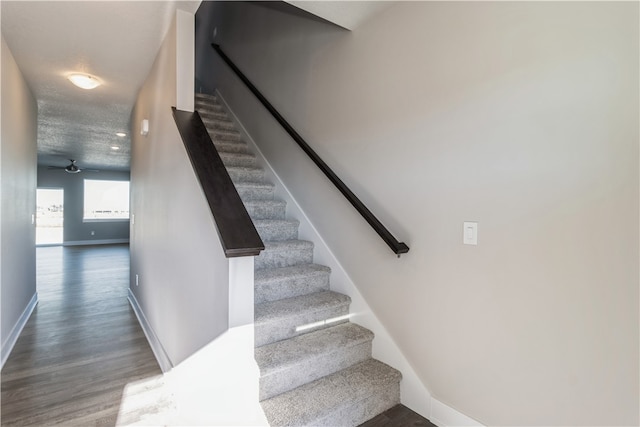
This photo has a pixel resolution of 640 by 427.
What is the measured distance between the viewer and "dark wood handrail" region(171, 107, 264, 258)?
1340 mm

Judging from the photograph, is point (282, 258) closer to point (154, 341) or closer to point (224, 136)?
point (154, 341)

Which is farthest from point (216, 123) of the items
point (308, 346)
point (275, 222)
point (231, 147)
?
point (308, 346)

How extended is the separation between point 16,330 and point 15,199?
1241 mm

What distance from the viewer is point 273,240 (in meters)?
2.62

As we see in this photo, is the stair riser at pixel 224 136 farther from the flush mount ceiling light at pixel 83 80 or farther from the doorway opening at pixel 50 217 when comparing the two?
the doorway opening at pixel 50 217

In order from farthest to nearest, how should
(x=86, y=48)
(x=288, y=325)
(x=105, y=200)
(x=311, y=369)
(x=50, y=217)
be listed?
(x=105, y=200)
(x=50, y=217)
(x=86, y=48)
(x=288, y=325)
(x=311, y=369)

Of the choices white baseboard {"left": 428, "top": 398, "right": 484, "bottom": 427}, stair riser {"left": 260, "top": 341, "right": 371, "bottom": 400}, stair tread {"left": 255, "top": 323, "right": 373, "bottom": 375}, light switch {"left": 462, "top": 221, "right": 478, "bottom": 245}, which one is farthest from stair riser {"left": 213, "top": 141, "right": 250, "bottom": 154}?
white baseboard {"left": 428, "top": 398, "right": 484, "bottom": 427}

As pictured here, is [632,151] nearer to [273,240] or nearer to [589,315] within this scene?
[589,315]

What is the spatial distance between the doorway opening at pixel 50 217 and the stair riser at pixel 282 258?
10868 millimetres

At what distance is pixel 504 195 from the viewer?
1400 millimetres

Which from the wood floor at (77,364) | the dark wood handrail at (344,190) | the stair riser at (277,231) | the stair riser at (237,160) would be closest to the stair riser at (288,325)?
the dark wood handrail at (344,190)

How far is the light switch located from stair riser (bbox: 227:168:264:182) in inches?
84.5

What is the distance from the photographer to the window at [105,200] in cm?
1045

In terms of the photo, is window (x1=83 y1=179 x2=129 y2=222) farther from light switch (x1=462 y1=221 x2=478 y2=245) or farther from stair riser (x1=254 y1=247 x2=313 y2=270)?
light switch (x1=462 y1=221 x2=478 y2=245)
